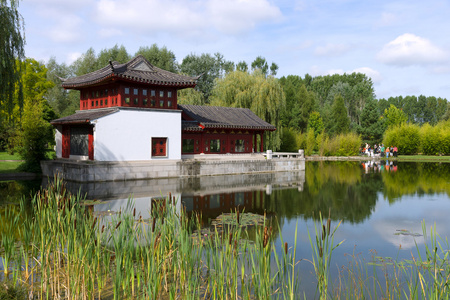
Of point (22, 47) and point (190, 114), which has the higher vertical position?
point (22, 47)

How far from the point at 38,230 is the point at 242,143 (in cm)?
2276

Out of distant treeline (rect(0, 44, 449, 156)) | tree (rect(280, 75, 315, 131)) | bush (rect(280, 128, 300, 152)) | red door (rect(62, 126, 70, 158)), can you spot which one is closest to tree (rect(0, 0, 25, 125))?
distant treeline (rect(0, 44, 449, 156))

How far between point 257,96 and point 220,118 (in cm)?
703

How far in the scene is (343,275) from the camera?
5.97 metres

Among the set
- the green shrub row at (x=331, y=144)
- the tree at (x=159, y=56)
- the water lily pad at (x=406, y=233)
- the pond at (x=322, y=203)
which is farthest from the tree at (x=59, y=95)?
the water lily pad at (x=406, y=233)

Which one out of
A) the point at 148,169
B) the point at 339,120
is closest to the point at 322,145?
the point at 339,120

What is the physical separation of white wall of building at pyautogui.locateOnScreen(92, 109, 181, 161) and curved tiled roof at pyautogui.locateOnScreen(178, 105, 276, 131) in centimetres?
165

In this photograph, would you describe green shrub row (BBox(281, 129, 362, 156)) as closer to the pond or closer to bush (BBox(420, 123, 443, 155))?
bush (BBox(420, 123, 443, 155))

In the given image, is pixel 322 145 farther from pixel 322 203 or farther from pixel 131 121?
pixel 322 203

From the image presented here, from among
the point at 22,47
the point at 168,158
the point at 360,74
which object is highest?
the point at 360,74

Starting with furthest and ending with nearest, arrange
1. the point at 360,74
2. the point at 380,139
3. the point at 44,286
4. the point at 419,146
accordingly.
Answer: the point at 360,74
the point at 380,139
the point at 419,146
the point at 44,286

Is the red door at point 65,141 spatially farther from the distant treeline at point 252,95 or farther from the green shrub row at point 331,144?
the green shrub row at point 331,144

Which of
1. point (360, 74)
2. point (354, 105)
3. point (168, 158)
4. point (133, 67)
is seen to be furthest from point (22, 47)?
point (360, 74)

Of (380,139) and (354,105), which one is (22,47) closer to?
(380,139)
